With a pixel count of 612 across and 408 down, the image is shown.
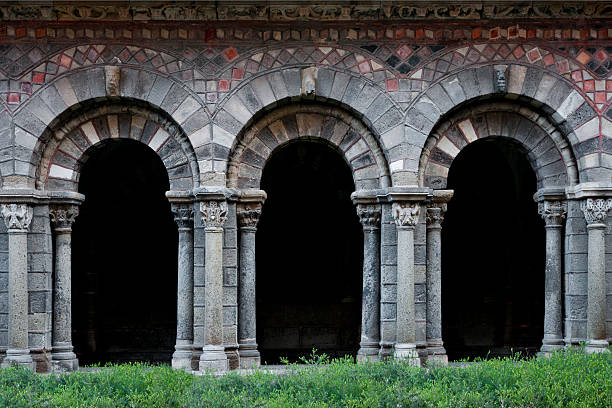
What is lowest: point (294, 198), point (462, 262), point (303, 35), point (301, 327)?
point (301, 327)

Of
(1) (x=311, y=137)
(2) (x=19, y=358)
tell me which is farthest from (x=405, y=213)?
(2) (x=19, y=358)

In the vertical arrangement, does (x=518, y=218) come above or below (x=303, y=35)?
below

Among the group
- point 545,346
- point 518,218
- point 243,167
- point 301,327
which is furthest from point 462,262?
point 243,167

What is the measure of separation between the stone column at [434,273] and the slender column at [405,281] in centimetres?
37

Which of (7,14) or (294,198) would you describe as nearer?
(7,14)

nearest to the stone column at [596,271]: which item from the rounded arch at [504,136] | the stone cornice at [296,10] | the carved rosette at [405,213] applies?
the rounded arch at [504,136]

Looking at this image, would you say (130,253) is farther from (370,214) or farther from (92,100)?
(370,214)

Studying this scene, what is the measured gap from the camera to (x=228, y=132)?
10344 millimetres

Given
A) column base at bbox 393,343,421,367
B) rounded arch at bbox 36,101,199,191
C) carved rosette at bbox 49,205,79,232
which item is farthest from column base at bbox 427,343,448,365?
carved rosette at bbox 49,205,79,232

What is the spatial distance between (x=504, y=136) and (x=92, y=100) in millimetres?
4926

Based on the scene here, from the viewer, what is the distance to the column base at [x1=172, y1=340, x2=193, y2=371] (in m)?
10.3

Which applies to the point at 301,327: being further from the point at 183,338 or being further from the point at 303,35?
the point at 303,35

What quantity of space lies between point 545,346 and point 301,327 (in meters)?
4.49

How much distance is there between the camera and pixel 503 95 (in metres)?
10.5
